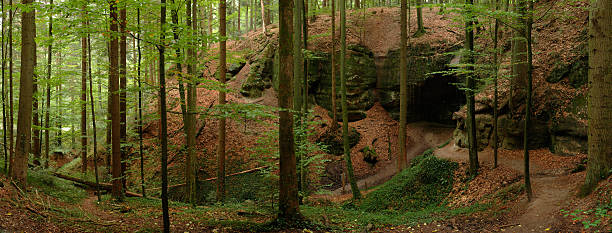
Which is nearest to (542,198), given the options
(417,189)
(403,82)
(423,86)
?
(417,189)

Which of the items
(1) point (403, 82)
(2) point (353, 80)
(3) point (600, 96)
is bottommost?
(3) point (600, 96)

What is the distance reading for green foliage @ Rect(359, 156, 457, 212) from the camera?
Answer: 459 inches

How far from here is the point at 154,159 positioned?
1583cm

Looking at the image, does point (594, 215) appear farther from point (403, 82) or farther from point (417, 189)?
point (403, 82)

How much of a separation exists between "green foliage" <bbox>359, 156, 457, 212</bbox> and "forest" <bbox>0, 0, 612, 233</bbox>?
0.27 feet

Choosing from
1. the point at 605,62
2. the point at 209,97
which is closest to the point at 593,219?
the point at 605,62

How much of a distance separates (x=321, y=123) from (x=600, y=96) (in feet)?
27.1

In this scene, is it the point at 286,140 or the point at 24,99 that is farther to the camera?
the point at 24,99

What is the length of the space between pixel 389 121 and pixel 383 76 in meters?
3.10

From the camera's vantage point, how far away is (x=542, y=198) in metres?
7.95

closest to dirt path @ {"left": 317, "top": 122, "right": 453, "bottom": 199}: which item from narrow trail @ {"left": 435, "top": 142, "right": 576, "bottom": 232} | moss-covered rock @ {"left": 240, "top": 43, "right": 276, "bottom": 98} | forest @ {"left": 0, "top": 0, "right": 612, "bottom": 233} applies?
forest @ {"left": 0, "top": 0, "right": 612, "bottom": 233}

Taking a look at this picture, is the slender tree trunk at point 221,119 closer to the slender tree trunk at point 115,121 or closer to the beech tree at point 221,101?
the beech tree at point 221,101

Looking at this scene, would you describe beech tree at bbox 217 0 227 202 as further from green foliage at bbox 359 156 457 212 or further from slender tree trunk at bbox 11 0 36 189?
green foliage at bbox 359 156 457 212

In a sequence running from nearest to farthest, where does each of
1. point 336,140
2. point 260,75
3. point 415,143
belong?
point 336,140
point 415,143
point 260,75
